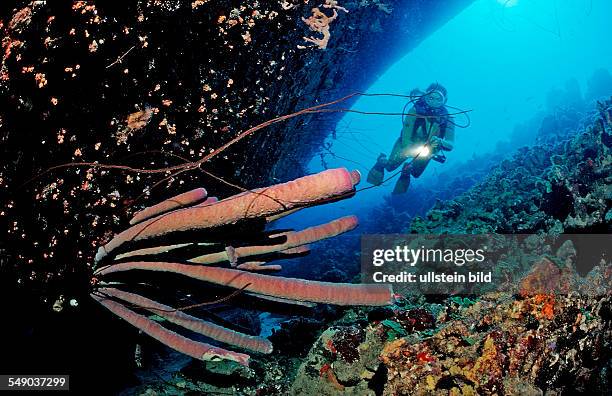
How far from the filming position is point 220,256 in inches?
74.2

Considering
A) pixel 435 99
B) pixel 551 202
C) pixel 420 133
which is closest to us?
pixel 551 202

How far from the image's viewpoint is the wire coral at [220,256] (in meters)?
1.63

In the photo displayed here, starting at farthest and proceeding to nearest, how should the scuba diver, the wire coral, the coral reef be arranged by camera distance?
the scuba diver → the coral reef → the wire coral

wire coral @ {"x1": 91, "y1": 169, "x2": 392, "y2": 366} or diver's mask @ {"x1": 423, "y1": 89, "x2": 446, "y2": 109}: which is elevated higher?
diver's mask @ {"x1": 423, "y1": 89, "x2": 446, "y2": 109}

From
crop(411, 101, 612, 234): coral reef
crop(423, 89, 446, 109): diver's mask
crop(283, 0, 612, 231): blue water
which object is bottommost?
crop(411, 101, 612, 234): coral reef

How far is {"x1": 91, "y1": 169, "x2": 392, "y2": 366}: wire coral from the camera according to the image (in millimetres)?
1629

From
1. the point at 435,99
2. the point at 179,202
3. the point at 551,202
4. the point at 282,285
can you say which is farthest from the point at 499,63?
the point at 179,202

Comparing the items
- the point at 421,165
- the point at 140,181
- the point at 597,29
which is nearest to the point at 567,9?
the point at 597,29

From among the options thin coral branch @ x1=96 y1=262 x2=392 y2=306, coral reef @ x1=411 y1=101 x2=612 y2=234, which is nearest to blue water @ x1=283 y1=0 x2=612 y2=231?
coral reef @ x1=411 y1=101 x2=612 y2=234

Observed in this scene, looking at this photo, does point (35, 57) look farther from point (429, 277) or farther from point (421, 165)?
point (421, 165)

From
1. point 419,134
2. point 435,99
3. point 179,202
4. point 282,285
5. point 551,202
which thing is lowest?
point 282,285

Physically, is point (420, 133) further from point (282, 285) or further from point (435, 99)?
point (282, 285)

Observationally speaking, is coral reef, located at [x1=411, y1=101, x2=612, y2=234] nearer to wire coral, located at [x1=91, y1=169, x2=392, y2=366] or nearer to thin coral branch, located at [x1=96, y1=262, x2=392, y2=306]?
thin coral branch, located at [x1=96, y1=262, x2=392, y2=306]

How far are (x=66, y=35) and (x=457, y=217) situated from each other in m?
7.17
